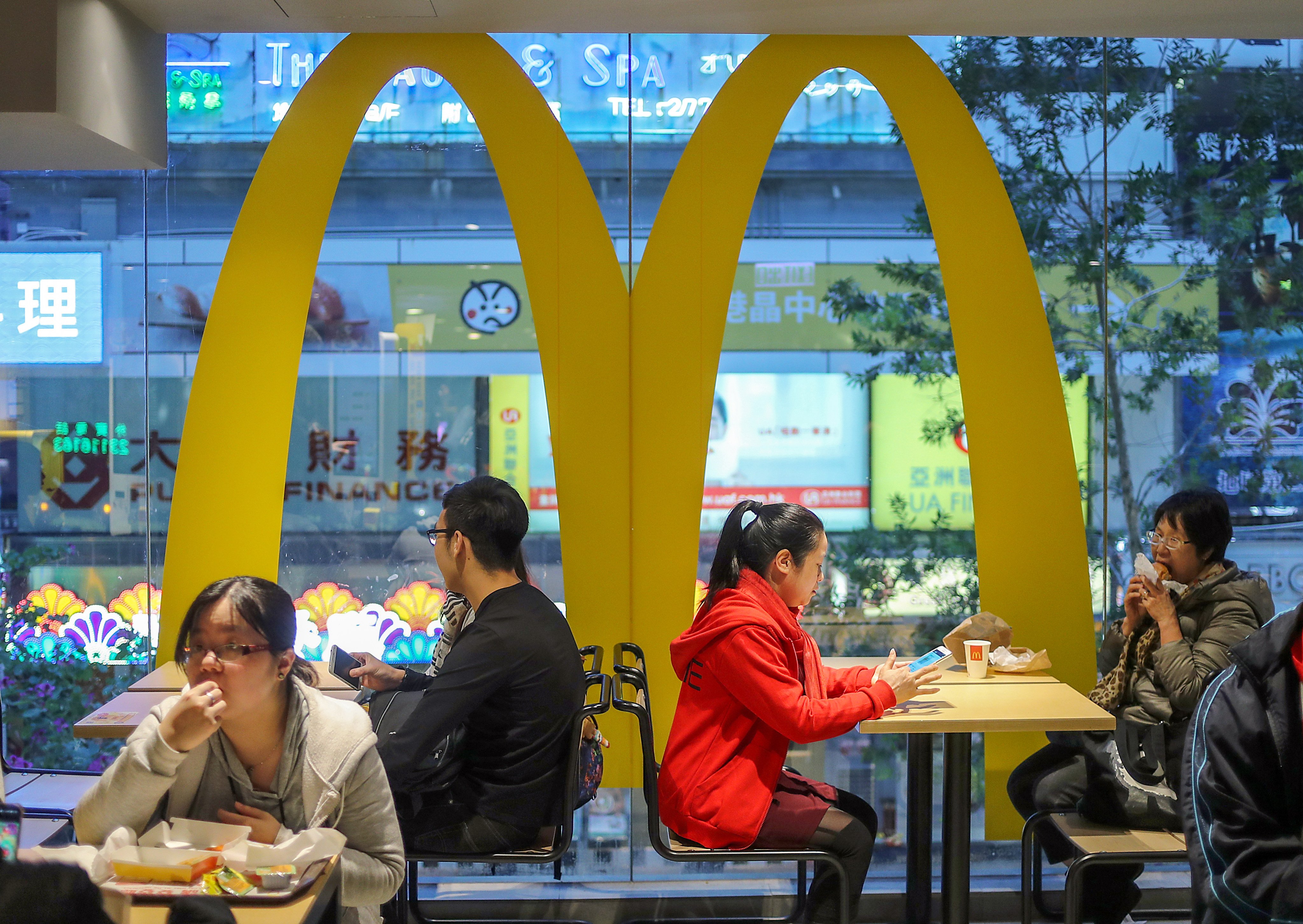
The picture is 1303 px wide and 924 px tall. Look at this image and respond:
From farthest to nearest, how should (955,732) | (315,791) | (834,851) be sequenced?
(955,732), (834,851), (315,791)

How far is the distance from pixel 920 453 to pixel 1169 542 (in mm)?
1118

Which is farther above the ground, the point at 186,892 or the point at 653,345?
the point at 653,345

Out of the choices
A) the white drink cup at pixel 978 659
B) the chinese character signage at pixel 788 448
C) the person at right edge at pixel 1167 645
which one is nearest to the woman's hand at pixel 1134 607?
the person at right edge at pixel 1167 645

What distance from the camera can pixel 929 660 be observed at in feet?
9.79

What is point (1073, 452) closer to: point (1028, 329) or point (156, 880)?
point (1028, 329)

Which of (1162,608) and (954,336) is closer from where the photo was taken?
(1162,608)

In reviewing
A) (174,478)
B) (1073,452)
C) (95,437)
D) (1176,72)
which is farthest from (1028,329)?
(95,437)

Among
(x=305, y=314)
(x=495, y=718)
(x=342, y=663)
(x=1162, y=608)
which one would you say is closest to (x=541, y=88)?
(x=305, y=314)

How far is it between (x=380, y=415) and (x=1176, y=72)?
3.44 m

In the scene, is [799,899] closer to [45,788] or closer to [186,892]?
[186,892]

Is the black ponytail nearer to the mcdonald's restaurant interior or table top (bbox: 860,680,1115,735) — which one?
table top (bbox: 860,680,1115,735)

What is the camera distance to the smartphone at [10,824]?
229 cm

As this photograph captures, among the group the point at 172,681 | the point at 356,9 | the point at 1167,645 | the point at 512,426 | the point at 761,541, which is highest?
the point at 356,9

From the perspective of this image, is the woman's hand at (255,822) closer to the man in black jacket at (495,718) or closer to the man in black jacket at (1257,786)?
the man in black jacket at (495,718)
